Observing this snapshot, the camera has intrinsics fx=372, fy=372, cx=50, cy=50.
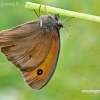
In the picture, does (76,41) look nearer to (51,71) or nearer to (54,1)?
(54,1)

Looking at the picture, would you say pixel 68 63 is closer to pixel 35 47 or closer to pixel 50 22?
pixel 35 47

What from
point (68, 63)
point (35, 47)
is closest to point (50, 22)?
point (35, 47)

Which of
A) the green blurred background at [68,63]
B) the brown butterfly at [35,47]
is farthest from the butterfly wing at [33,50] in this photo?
the green blurred background at [68,63]

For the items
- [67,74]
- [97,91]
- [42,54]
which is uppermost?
[42,54]

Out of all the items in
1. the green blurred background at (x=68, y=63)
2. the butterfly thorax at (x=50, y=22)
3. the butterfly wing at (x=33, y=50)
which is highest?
the butterfly thorax at (x=50, y=22)

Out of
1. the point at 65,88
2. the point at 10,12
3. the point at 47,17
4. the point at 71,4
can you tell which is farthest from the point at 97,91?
the point at 47,17

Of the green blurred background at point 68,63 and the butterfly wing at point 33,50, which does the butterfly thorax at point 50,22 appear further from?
the green blurred background at point 68,63
